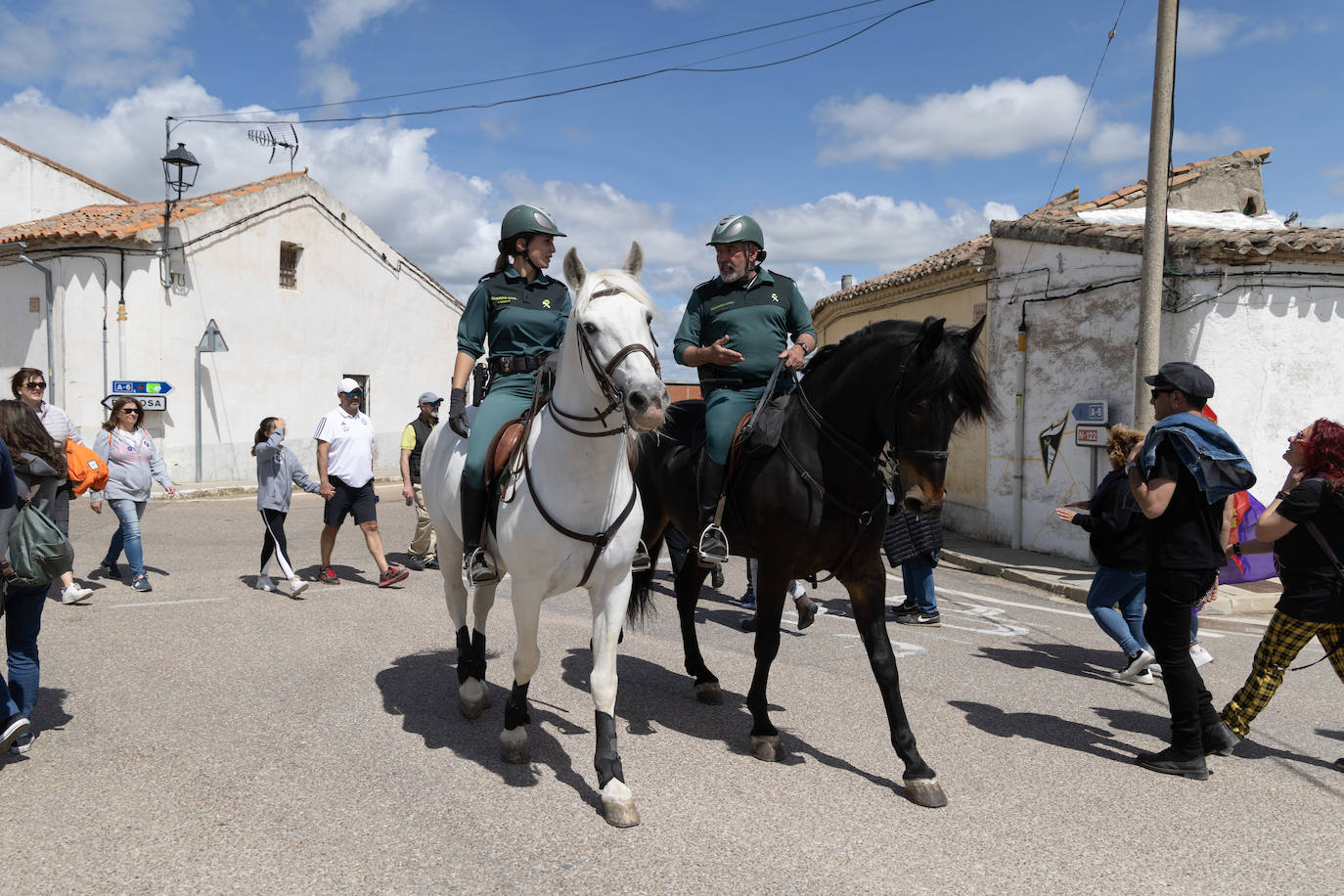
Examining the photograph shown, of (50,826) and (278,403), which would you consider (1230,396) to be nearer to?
(50,826)

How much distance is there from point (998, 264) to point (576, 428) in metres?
11.2

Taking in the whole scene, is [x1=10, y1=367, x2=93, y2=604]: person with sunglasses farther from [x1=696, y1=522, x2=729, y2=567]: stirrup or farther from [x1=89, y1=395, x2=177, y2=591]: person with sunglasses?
[x1=696, y1=522, x2=729, y2=567]: stirrup

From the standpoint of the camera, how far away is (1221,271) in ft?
34.1

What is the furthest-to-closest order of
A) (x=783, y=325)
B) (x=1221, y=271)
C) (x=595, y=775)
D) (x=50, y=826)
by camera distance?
(x=1221, y=271) → (x=783, y=325) → (x=595, y=775) → (x=50, y=826)

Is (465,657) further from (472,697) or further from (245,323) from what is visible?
(245,323)

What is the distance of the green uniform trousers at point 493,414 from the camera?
179 inches

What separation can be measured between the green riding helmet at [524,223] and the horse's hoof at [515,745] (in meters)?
2.63

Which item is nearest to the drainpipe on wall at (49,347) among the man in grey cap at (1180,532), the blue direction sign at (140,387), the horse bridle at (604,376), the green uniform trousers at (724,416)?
the blue direction sign at (140,387)

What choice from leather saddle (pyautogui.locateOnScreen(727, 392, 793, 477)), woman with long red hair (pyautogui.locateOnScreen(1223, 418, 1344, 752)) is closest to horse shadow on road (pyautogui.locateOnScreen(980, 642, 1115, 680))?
woman with long red hair (pyautogui.locateOnScreen(1223, 418, 1344, 752))

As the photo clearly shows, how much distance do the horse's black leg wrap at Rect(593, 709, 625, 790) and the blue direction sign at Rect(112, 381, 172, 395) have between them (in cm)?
1875

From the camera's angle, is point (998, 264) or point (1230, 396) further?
point (998, 264)

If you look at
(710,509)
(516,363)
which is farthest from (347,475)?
(710,509)

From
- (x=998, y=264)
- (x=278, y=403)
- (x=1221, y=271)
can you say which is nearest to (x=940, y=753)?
(x=1221, y=271)

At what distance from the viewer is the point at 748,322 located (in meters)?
5.39
